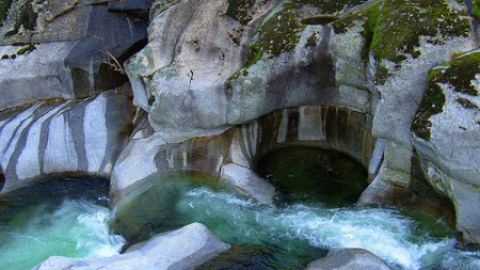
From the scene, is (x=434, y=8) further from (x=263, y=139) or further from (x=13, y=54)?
(x=13, y=54)

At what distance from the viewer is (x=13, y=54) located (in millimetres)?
17344

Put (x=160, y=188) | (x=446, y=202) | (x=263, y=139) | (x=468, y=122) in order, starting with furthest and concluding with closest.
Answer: (x=263, y=139) → (x=160, y=188) → (x=446, y=202) → (x=468, y=122)

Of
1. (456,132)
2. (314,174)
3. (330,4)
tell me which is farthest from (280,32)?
(456,132)

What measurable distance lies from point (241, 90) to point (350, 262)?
5097 millimetres

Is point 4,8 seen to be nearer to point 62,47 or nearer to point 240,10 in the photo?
point 62,47

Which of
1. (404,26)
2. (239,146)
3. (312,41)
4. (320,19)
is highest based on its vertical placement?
(320,19)

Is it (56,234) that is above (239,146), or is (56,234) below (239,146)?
below

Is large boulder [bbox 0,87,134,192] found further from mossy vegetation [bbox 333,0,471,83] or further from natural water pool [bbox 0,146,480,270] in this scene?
mossy vegetation [bbox 333,0,471,83]

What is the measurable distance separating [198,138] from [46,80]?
5635 mm

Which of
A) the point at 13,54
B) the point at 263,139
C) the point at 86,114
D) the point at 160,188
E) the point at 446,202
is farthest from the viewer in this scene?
the point at 13,54

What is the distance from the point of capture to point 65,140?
52.0 ft

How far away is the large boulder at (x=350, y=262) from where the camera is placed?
10375 mm

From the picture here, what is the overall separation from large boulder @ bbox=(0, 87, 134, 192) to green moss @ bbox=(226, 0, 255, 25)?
13.9 ft

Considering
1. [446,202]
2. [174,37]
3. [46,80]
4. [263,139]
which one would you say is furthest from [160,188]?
[446,202]
